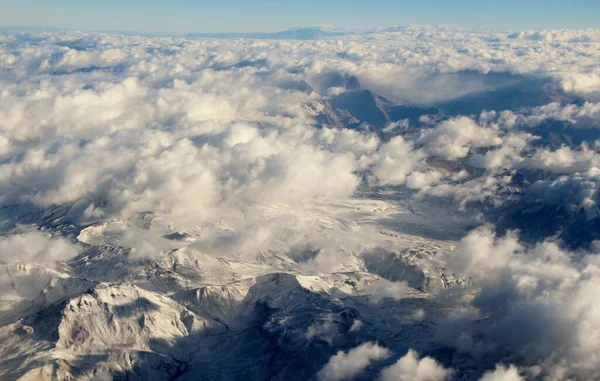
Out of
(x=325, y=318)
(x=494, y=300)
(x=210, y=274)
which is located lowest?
(x=210, y=274)

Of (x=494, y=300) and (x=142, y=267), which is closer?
(x=494, y=300)

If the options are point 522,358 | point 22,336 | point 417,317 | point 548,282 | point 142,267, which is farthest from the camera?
point 142,267

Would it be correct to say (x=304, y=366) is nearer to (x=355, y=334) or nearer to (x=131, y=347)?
(x=355, y=334)

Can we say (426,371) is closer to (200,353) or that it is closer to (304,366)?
(304,366)

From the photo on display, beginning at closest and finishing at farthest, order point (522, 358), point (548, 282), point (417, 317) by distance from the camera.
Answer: point (522, 358) → point (548, 282) → point (417, 317)

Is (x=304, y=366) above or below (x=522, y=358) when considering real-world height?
below

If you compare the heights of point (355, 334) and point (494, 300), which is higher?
point (494, 300)

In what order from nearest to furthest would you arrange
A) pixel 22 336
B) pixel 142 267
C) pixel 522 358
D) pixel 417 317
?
pixel 522 358 < pixel 22 336 < pixel 417 317 < pixel 142 267

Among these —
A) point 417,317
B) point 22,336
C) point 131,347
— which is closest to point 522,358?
point 417,317

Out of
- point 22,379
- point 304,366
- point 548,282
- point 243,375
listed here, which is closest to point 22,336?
point 22,379
